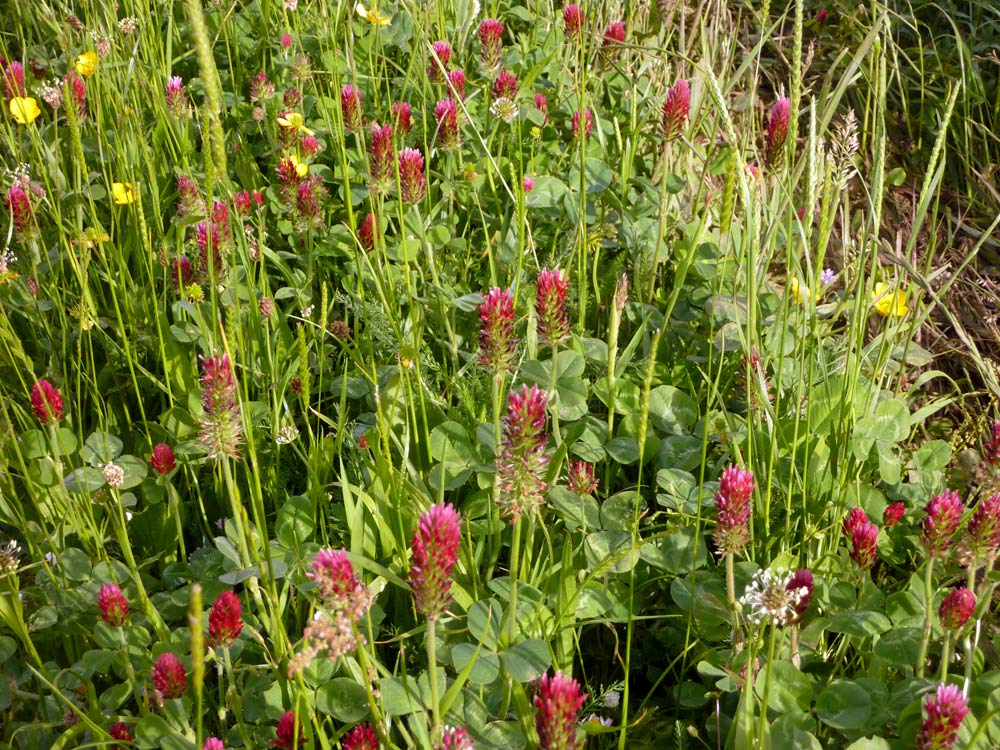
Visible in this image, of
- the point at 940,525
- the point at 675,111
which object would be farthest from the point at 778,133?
the point at 940,525

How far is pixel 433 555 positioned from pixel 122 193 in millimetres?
1654

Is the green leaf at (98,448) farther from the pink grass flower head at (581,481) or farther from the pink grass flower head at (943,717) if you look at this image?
the pink grass flower head at (943,717)

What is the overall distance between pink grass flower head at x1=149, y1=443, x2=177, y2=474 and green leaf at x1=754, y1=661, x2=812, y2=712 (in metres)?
1.15

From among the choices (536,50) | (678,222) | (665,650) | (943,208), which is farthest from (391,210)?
(943,208)

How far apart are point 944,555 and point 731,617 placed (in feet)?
1.14

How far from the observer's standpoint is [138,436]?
2113 mm

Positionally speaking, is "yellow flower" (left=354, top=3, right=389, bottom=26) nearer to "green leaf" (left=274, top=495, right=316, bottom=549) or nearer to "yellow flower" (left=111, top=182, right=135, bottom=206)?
"yellow flower" (left=111, top=182, right=135, bottom=206)

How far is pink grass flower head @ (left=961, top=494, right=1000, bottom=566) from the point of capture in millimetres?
1405

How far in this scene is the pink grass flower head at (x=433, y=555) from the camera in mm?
1132

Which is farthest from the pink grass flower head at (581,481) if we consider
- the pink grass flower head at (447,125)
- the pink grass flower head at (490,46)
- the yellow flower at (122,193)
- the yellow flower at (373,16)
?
the yellow flower at (373,16)

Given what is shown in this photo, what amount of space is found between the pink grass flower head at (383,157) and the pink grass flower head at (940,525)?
1.29m

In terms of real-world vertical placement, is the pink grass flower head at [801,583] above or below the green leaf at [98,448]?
below

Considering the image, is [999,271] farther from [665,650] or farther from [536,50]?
[665,650]

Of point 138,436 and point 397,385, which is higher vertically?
point 397,385
